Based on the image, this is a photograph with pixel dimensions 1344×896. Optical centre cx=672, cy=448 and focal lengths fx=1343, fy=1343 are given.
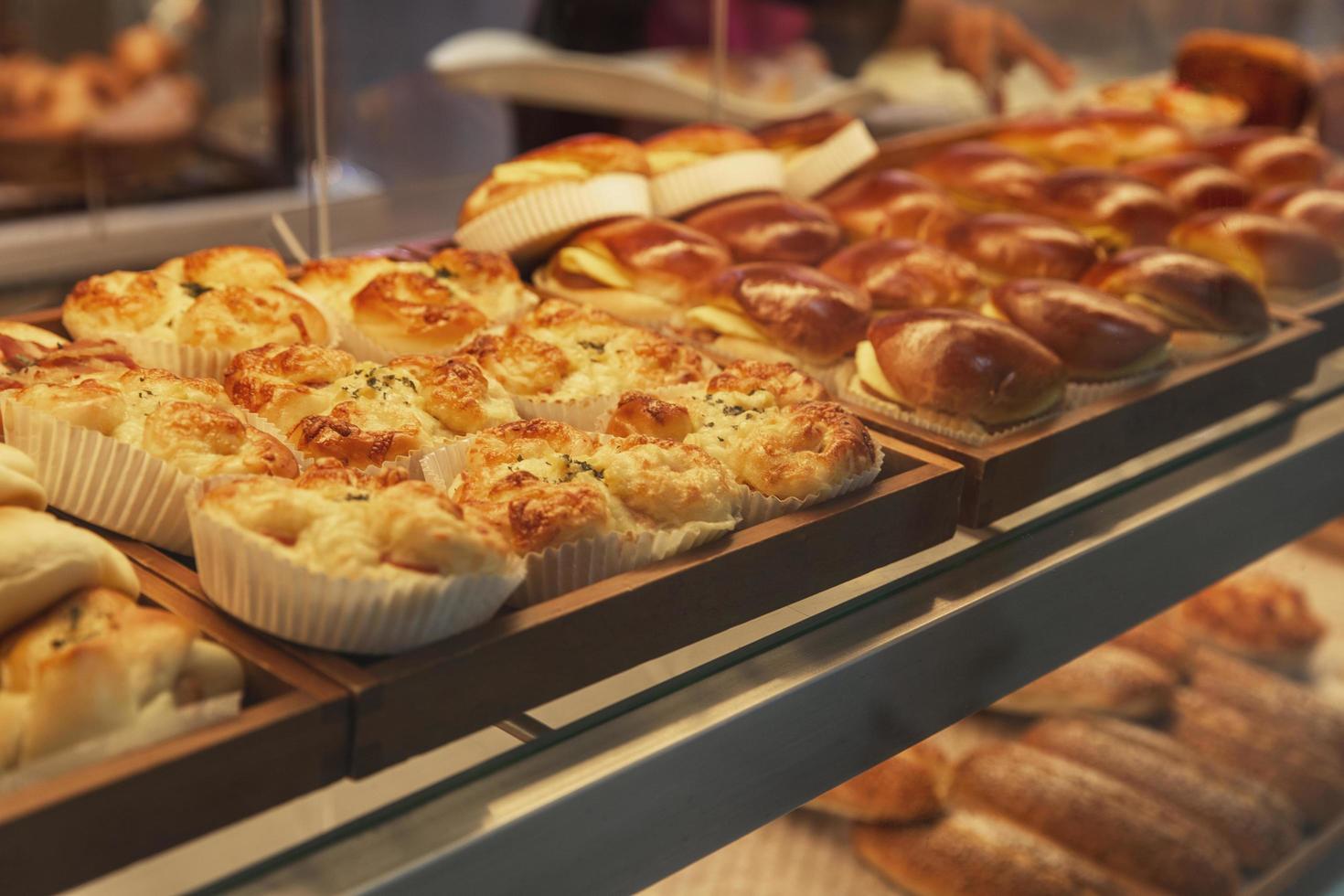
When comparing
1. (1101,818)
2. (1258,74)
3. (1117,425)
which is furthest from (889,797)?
(1258,74)

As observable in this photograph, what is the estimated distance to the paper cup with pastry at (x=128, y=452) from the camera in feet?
4.01

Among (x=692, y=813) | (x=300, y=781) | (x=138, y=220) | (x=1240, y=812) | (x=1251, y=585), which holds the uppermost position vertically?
(x=300, y=781)

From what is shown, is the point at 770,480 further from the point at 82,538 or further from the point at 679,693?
the point at 82,538

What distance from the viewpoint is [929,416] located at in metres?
1.69

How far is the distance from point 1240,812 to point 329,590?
219cm

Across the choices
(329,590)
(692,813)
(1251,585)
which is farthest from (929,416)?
(1251,585)

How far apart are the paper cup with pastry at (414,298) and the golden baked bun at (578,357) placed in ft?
0.20

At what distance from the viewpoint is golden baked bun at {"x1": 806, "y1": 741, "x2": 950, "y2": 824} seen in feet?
7.77

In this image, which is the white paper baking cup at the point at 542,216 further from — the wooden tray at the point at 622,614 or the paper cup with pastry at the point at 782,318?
the wooden tray at the point at 622,614

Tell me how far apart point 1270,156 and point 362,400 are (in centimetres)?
219

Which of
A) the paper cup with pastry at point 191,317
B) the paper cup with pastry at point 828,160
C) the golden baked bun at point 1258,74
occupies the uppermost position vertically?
the golden baked bun at point 1258,74

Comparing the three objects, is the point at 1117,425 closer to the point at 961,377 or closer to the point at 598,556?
the point at 961,377

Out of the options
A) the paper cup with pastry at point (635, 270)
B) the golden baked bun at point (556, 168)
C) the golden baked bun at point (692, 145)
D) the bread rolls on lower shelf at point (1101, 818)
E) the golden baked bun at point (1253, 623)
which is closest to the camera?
the paper cup with pastry at point (635, 270)

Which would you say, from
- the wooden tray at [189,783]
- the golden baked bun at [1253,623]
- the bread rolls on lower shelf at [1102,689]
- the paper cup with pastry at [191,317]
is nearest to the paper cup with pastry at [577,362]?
the paper cup with pastry at [191,317]
